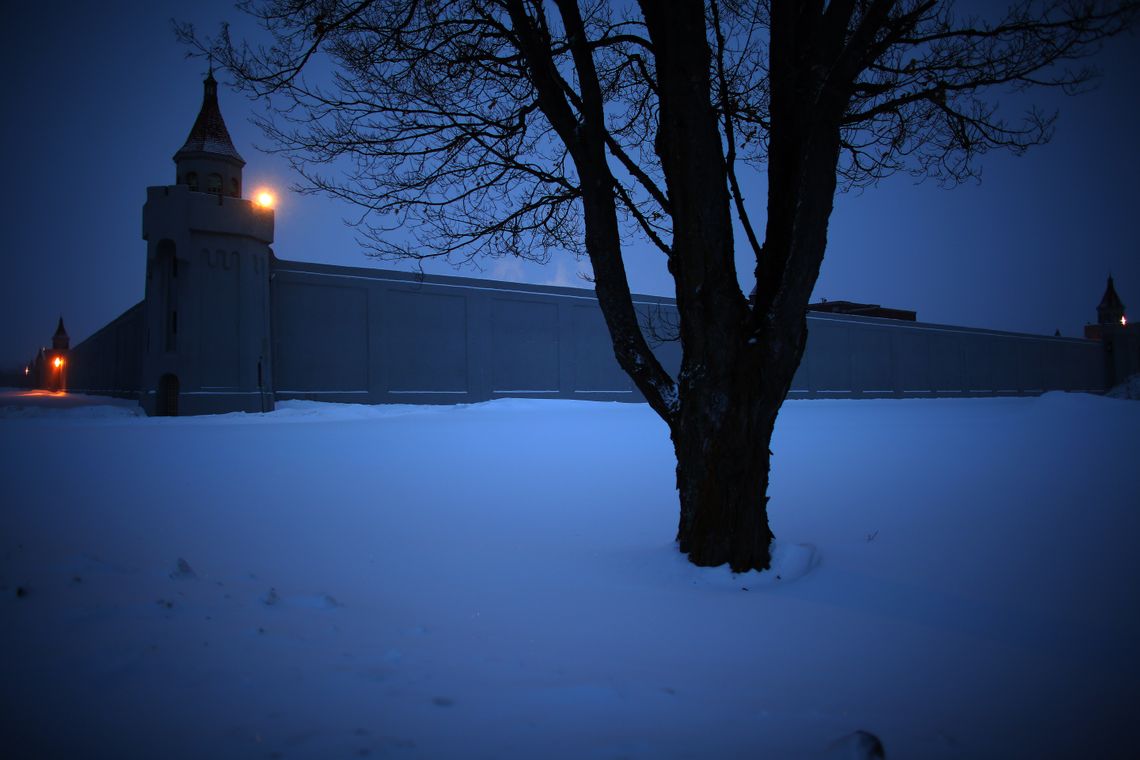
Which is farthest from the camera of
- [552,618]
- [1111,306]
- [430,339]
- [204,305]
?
[1111,306]

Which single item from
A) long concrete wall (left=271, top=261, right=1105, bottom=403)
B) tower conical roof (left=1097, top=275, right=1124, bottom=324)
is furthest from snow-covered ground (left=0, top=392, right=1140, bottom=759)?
tower conical roof (left=1097, top=275, right=1124, bottom=324)

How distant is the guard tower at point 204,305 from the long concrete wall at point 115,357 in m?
3.37

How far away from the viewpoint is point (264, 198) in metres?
16.7

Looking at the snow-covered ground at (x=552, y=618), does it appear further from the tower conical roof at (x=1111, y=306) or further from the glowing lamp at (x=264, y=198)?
the tower conical roof at (x=1111, y=306)

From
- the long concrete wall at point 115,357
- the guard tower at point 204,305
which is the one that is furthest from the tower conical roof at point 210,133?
the long concrete wall at point 115,357

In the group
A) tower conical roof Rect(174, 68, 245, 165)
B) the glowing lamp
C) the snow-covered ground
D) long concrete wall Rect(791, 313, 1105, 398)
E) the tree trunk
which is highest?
tower conical roof Rect(174, 68, 245, 165)

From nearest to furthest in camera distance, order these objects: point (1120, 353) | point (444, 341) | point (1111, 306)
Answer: point (444, 341) < point (1120, 353) < point (1111, 306)

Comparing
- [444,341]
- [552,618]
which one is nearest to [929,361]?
[444,341]

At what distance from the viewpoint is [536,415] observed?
15.7 meters

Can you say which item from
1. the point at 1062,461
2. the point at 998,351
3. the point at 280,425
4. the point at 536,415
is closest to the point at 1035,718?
the point at 1062,461

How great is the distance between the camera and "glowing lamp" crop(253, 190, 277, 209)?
653 inches

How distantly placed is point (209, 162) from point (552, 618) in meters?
18.0

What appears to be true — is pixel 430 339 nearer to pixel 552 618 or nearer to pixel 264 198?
pixel 264 198

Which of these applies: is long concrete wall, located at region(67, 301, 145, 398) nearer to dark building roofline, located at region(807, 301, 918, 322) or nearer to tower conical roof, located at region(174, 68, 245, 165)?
tower conical roof, located at region(174, 68, 245, 165)
